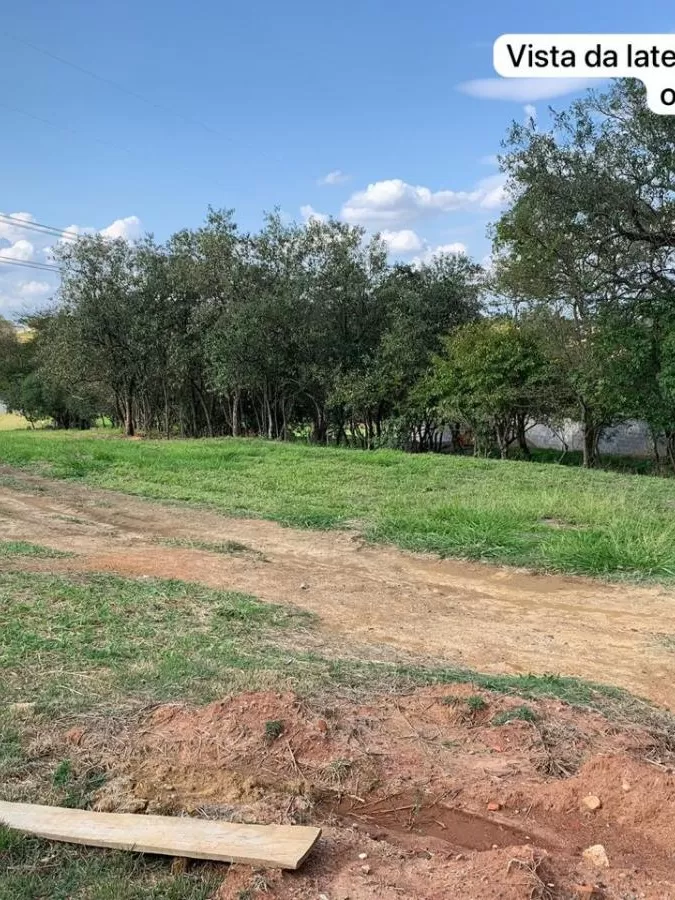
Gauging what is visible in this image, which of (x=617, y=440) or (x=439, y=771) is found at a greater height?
(x=617, y=440)

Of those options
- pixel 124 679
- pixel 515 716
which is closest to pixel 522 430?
pixel 515 716

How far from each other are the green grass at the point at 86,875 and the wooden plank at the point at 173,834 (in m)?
0.04

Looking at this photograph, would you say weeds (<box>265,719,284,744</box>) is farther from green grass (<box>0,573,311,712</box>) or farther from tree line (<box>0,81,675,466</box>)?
tree line (<box>0,81,675,466</box>)

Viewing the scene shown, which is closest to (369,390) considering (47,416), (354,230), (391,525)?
(354,230)

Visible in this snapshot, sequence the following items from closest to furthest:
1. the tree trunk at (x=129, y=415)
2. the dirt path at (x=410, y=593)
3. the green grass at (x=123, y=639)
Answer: the green grass at (x=123, y=639)
the dirt path at (x=410, y=593)
the tree trunk at (x=129, y=415)

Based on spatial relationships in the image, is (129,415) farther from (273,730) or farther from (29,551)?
(273,730)

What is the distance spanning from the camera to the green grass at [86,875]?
2408 millimetres

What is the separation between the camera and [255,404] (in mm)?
31438

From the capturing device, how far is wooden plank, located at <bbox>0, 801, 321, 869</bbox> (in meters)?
2.51

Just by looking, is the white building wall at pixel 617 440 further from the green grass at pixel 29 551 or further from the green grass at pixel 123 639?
the green grass at pixel 123 639

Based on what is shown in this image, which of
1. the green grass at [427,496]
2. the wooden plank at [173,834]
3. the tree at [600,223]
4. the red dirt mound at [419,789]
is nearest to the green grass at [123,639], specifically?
the red dirt mound at [419,789]

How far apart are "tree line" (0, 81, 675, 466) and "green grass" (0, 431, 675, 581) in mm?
4320

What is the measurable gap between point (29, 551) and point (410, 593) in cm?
403

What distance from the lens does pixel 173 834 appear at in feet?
8.64
